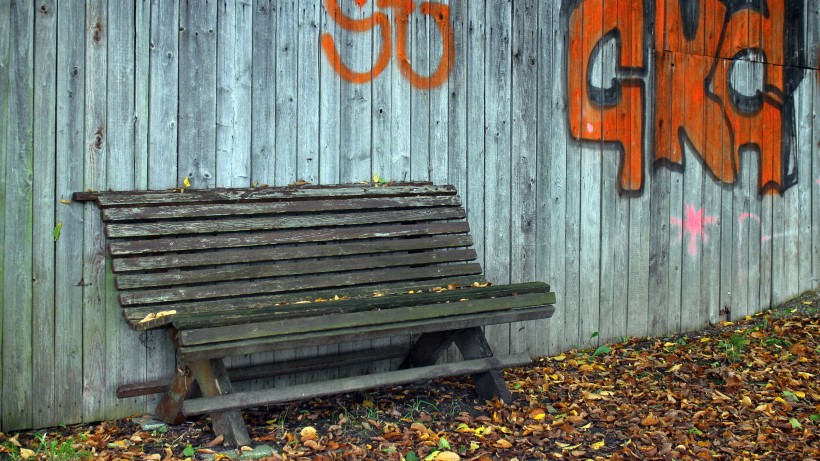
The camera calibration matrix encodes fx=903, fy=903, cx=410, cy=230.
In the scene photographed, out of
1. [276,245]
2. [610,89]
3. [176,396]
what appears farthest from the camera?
[610,89]

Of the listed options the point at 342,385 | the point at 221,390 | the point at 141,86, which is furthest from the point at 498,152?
the point at 221,390

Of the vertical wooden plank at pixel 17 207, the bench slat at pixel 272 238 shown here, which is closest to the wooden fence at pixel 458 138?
the vertical wooden plank at pixel 17 207

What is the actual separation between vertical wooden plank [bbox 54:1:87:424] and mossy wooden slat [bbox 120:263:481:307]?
43cm

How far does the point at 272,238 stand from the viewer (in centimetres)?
450

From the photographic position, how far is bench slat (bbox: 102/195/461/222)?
4.21 metres

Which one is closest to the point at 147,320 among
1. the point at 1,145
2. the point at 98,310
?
the point at 98,310

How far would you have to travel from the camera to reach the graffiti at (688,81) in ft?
19.4

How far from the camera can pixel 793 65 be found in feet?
22.4

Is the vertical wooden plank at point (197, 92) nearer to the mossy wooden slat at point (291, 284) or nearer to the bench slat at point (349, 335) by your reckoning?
the mossy wooden slat at point (291, 284)

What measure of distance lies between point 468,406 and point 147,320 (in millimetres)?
1709

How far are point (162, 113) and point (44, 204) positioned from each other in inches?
27.8

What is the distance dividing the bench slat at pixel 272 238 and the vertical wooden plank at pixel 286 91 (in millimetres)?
384

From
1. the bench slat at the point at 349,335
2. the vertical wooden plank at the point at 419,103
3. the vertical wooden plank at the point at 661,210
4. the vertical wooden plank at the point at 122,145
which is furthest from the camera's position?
the vertical wooden plank at the point at 661,210

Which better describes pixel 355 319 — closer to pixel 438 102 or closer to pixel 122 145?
pixel 122 145
